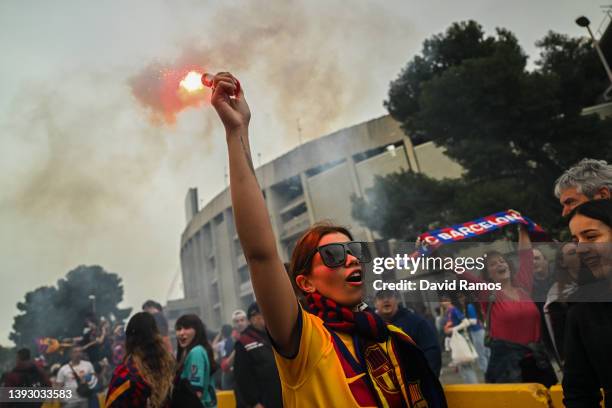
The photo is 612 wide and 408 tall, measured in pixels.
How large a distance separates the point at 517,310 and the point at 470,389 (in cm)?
61

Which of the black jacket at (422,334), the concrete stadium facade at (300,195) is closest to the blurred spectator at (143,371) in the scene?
the black jacket at (422,334)

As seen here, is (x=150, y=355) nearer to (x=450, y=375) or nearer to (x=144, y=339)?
(x=144, y=339)

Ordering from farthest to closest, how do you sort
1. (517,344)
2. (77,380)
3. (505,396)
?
(77,380) < (517,344) < (505,396)

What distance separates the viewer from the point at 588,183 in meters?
2.29

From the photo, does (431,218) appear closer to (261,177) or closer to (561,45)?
(561,45)

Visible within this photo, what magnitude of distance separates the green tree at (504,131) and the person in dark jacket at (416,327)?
9589 millimetres

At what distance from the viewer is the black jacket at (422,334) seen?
311cm

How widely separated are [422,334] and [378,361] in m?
1.96

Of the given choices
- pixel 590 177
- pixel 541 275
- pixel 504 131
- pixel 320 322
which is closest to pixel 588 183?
pixel 590 177

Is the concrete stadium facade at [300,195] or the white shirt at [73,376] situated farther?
the concrete stadium facade at [300,195]

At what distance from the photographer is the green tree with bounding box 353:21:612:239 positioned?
12547 mm

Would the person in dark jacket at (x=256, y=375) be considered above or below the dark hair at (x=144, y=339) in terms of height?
below

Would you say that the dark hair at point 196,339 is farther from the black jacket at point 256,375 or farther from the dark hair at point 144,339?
the dark hair at point 144,339

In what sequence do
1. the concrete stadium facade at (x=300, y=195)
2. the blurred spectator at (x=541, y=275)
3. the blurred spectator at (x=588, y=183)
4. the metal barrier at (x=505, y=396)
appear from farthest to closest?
1. the concrete stadium facade at (x=300, y=195)
2. the metal barrier at (x=505, y=396)
3. the blurred spectator at (x=588, y=183)
4. the blurred spectator at (x=541, y=275)
